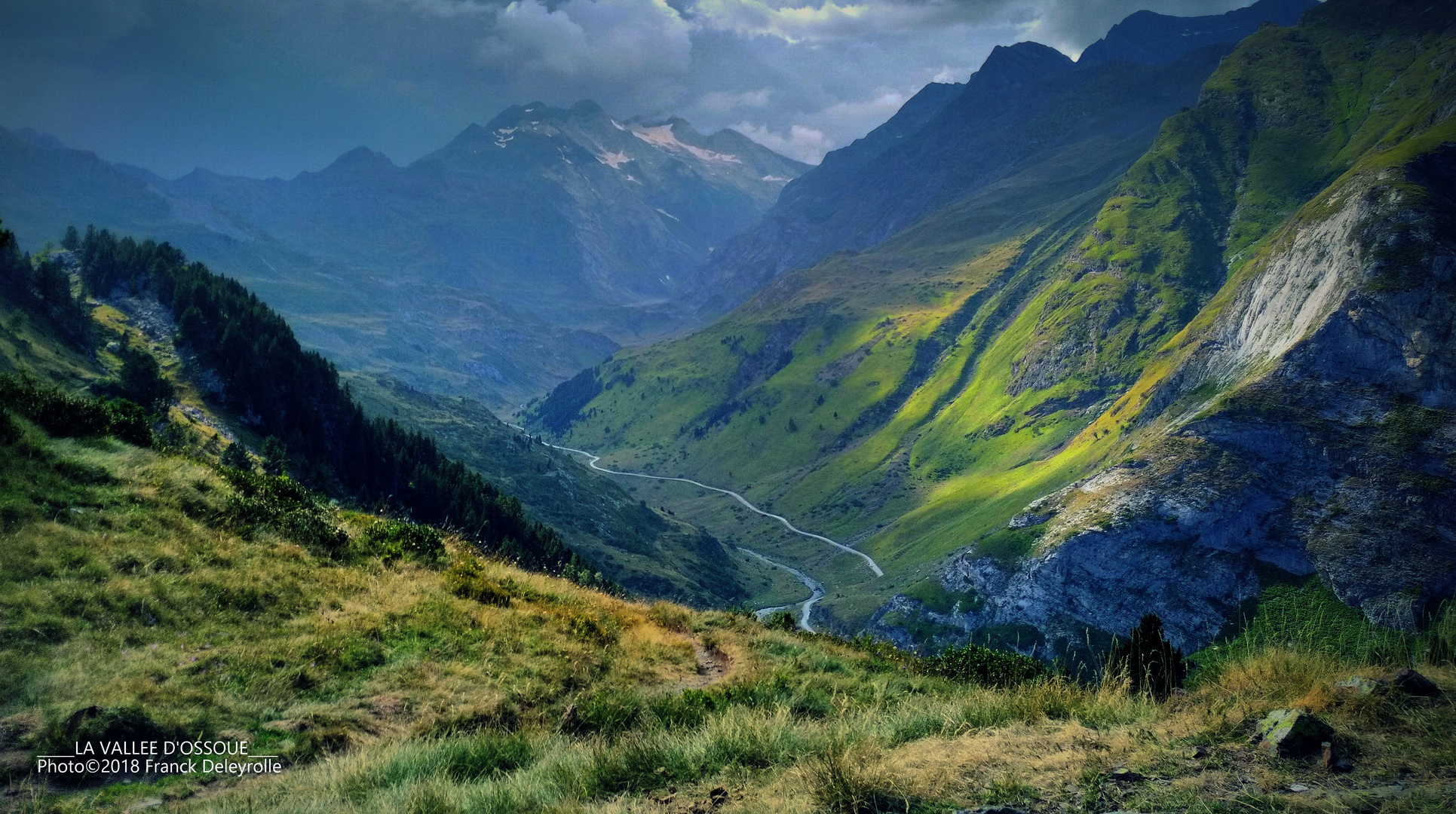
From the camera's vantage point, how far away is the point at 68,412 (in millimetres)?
23125

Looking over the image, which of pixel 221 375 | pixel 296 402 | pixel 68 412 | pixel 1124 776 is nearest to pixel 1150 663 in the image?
pixel 1124 776

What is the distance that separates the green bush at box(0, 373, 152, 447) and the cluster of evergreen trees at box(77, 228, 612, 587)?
2036 inches

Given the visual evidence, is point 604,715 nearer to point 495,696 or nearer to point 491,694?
point 495,696

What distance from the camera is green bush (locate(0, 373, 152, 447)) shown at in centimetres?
2198

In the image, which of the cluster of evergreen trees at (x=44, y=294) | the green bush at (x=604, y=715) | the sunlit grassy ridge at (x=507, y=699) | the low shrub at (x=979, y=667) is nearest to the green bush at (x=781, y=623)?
the sunlit grassy ridge at (x=507, y=699)

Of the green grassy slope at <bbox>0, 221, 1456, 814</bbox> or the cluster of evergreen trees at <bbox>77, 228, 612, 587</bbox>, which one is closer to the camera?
the green grassy slope at <bbox>0, 221, 1456, 814</bbox>

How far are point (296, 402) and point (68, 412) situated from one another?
75.3 metres

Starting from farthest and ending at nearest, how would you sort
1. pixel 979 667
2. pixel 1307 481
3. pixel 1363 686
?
pixel 1307 481, pixel 979 667, pixel 1363 686

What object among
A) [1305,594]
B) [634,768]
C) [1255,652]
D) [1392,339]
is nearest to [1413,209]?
[1392,339]

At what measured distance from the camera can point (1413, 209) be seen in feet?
568

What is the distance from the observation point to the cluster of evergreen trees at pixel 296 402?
8512cm

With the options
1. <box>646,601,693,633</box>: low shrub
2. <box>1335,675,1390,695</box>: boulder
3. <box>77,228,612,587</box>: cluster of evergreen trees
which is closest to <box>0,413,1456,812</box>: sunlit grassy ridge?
<box>1335,675,1390,695</box>: boulder

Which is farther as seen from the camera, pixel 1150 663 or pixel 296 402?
pixel 296 402

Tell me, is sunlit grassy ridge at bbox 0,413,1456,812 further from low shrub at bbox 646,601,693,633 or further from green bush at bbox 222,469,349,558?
low shrub at bbox 646,601,693,633
